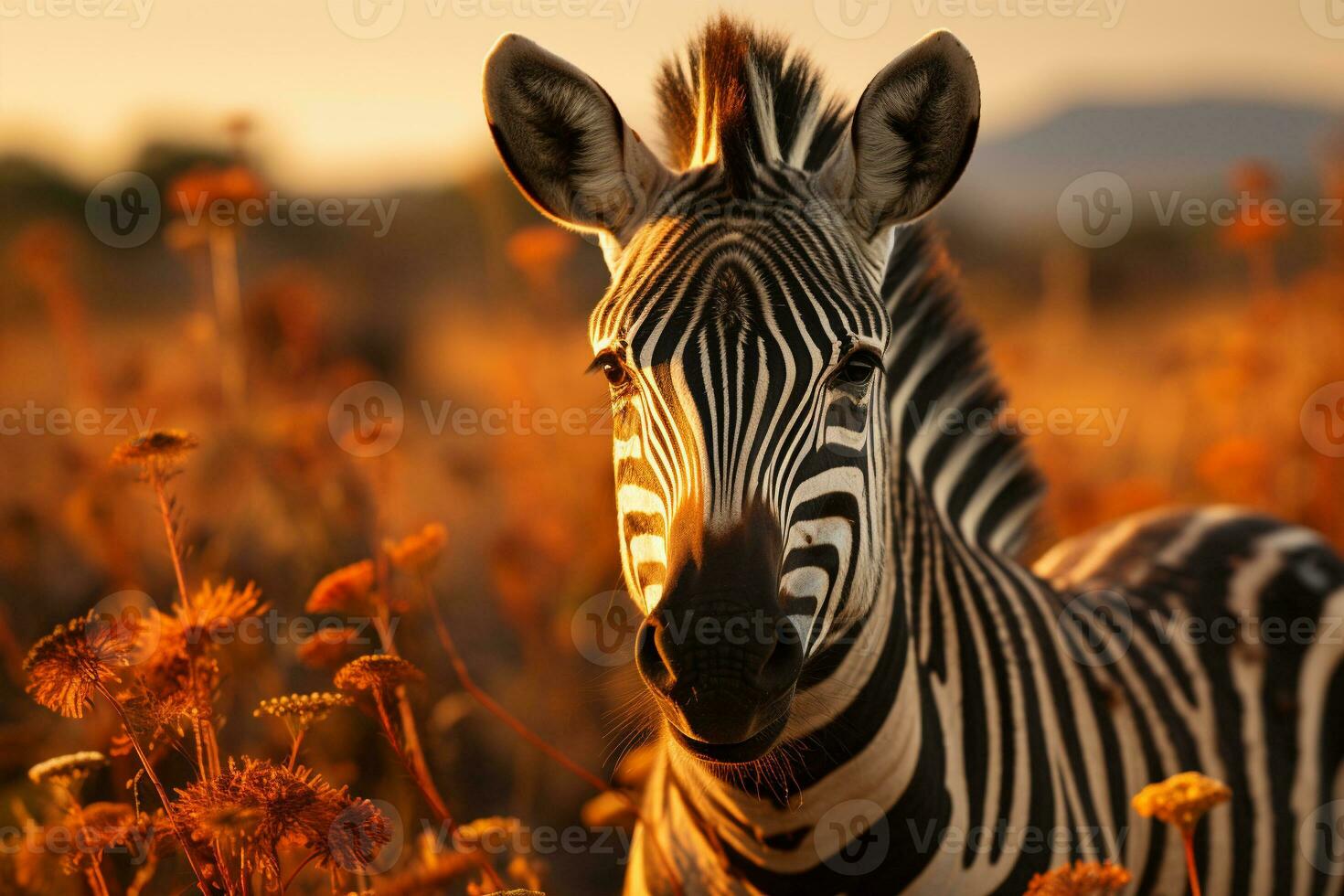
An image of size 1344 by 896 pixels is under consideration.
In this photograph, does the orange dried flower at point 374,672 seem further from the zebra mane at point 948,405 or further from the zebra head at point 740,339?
the zebra mane at point 948,405

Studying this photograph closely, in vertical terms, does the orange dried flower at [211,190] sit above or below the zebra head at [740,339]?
above

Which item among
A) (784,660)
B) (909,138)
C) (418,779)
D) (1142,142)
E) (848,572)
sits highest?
(1142,142)

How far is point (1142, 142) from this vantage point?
232 feet

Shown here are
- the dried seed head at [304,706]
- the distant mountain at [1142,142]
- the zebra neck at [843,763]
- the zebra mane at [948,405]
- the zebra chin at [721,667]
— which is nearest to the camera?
the zebra chin at [721,667]

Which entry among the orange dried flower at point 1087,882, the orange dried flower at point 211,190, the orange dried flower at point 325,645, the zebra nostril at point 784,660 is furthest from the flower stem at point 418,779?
the orange dried flower at point 211,190

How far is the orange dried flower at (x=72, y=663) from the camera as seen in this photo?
214cm

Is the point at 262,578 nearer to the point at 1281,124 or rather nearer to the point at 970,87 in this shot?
the point at 970,87

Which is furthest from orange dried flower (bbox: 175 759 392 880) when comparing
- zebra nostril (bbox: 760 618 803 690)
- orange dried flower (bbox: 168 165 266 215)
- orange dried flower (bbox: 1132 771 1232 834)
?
orange dried flower (bbox: 168 165 266 215)

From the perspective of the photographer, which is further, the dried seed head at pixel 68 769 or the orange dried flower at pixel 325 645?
the orange dried flower at pixel 325 645

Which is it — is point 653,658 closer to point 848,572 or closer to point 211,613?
point 848,572

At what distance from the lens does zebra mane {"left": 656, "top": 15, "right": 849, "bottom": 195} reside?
2.53 meters

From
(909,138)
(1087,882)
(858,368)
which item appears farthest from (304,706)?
(909,138)

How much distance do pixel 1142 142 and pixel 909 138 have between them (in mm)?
76271

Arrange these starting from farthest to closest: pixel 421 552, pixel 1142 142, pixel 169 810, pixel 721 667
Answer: pixel 1142 142, pixel 421 552, pixel 169 810, pixel 721 667
